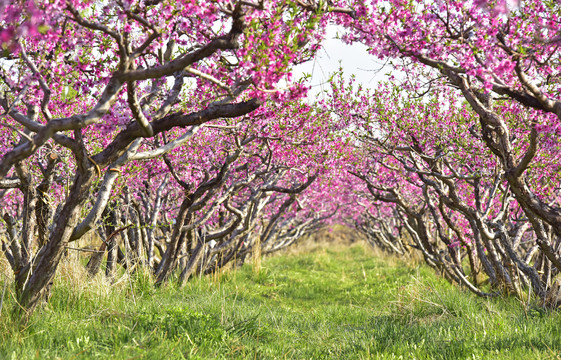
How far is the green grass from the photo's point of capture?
487 cm

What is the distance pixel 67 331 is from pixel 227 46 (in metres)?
3.34

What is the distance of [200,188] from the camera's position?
8703mm

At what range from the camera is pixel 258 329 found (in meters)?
6.16

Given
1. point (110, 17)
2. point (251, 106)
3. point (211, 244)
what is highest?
point (110, 17)

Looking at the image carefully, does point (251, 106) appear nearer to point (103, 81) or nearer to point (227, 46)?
point (227, 46)

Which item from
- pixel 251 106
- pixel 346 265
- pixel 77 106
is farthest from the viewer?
pixel 346 265

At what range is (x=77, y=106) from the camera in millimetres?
9938

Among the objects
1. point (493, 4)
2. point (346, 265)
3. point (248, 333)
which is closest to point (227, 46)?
point (493, 4)

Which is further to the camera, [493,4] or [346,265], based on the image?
[346,265]

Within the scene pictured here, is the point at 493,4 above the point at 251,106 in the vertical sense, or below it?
above

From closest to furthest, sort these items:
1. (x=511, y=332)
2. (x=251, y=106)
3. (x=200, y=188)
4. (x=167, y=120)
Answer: (x=251, y=106) < (x=167, y=120) < (x=511, y=332) < (x=200, y=188)

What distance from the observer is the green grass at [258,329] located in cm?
487

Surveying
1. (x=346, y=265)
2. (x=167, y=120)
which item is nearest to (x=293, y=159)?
(x=167, y=120)

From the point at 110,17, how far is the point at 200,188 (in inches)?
166
